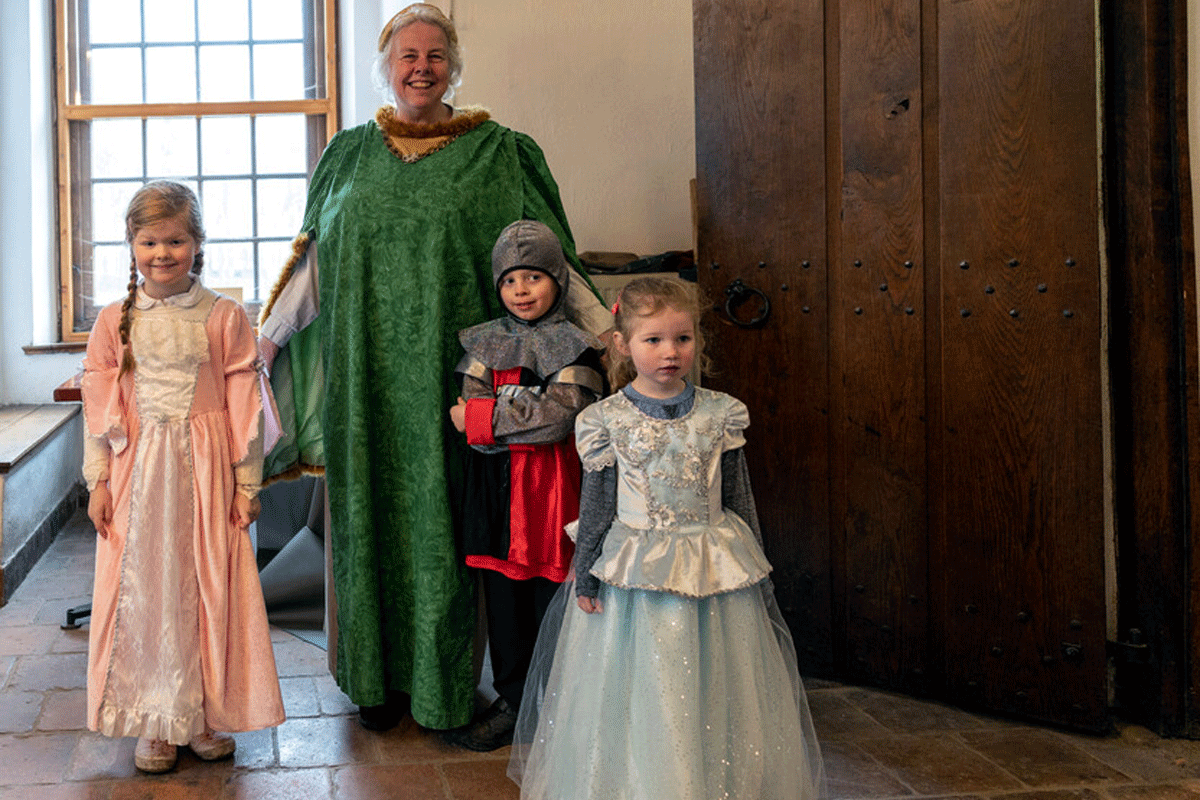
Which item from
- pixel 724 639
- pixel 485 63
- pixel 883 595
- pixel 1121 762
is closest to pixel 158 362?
pixel 724 639

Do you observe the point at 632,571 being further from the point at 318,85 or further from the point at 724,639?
the point at 318,85

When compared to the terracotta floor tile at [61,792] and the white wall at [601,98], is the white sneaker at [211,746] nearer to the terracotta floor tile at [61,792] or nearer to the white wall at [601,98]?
the terracotta floor tile at [61,792]

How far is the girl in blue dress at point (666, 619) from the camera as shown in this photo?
196cm

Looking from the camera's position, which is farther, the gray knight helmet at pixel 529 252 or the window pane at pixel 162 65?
the window pane at pixel 162 65

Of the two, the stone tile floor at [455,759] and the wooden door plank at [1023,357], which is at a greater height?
the wooden door plank at [1023,357]

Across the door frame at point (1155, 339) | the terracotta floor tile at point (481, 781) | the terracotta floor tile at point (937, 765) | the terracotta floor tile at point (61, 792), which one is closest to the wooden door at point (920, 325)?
the door frame at point (1155, 339)

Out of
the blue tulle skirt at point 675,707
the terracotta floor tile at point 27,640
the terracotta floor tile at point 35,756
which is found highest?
the blue tulle skirt at point 675,707

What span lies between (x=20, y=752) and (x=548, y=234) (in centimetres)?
162

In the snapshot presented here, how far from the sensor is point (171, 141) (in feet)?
16.9

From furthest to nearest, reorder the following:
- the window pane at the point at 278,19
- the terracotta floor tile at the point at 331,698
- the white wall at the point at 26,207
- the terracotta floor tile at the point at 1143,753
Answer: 1. the window pane at the point at 278,19
2. the white wall at the point at 26,207
3. the terracotta floor tile at the point at 331,698
4. the terracotta floor tile at the point at 1143,753

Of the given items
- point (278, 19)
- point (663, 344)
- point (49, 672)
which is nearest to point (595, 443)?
point (663, 344)

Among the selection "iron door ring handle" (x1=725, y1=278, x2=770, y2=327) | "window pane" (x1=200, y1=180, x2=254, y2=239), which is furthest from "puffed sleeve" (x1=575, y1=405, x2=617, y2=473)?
"window pane" (x1=200, y1=180, x2=254, y2=239)

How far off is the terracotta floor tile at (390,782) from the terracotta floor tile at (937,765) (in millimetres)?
942

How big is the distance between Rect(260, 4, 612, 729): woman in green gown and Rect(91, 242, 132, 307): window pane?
3010 millimetres
